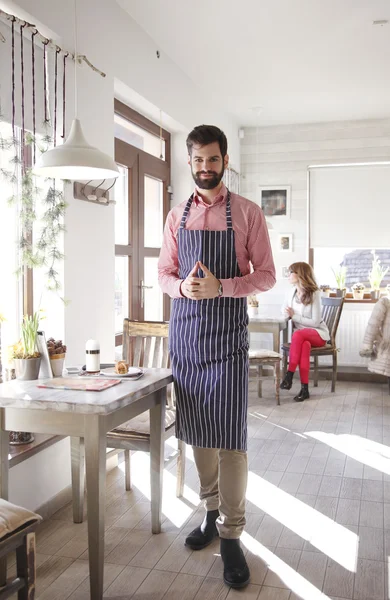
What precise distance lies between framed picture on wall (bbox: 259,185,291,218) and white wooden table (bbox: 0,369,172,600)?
4.94 metres

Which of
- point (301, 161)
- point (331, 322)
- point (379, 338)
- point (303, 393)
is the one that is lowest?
point (303, 393)

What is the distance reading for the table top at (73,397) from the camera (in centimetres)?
219

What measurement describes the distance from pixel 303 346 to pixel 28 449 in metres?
3.56

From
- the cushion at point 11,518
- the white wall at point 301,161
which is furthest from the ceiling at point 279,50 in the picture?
the cushion at point 11,518

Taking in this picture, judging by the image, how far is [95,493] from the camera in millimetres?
2207

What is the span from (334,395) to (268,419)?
1.24 meters

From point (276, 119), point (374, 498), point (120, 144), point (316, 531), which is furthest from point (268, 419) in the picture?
point (276, 119)

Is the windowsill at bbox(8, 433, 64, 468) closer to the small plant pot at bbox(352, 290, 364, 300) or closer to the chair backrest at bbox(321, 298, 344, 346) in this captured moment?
the chair backrest at bbox(321, 298, 344, 346)

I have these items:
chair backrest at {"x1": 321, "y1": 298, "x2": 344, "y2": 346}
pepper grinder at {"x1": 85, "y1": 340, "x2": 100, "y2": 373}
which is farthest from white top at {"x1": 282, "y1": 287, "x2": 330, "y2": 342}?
pepper grinder at {"x1": 85, "y1": 340, "x2": 100, "y2": 373}

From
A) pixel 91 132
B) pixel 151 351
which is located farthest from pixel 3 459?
pixel 91 132

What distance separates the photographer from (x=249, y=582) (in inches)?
94.5

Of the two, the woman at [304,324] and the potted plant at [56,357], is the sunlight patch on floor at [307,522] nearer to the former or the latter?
the potted plant at [56,357]

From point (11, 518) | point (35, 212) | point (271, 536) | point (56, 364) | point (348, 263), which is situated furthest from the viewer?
point (348, 263)

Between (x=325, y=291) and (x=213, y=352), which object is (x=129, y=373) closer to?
(x=213, y=352)
